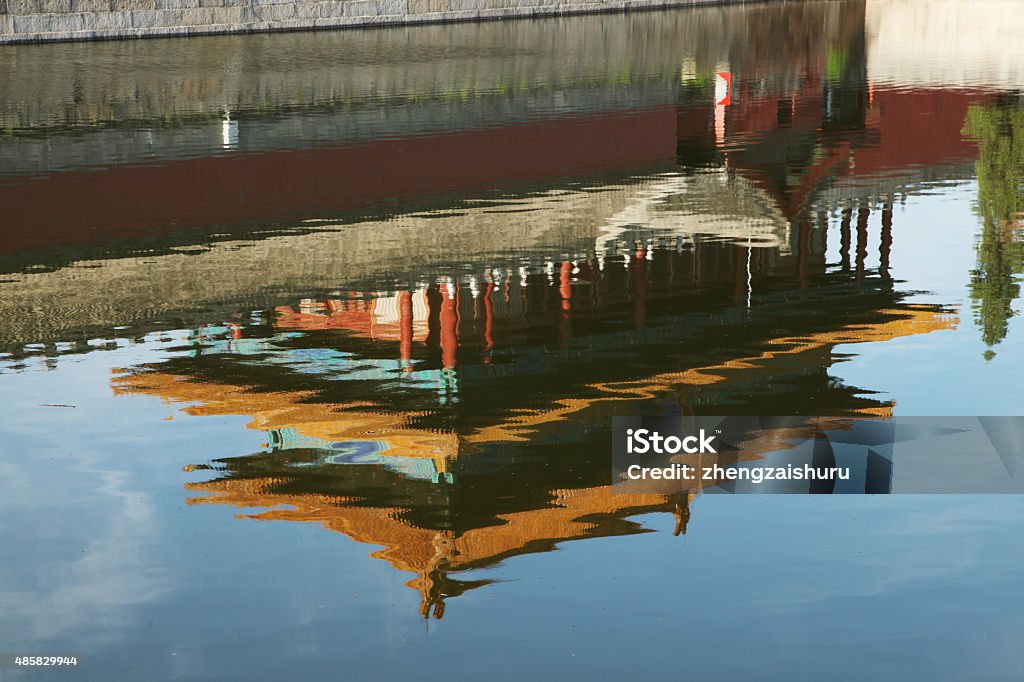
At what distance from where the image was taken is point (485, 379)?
31.2ft

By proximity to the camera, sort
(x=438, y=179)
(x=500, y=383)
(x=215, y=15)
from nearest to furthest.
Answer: (x=500, y=383) < (x=438, y=179) < (x=215, y=15)

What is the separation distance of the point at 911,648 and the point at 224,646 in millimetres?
2705

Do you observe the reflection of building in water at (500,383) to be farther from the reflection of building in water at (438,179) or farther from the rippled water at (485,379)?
the reflection of building in water at (438,179)

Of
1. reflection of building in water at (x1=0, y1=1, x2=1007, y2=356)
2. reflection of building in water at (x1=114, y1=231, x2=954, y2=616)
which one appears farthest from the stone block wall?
reflection of building in water at (x1=114, y1=231, x2=954, y2=616)

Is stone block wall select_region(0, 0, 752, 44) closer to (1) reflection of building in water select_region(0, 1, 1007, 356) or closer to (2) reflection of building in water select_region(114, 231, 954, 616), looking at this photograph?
(1) reflection of building in water select_region(0, 1, 1007, 356)

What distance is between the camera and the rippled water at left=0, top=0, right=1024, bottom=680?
18.9 feet

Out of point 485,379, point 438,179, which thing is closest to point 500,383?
point 485,379

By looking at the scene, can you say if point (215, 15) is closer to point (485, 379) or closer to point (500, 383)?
point (485, 379)

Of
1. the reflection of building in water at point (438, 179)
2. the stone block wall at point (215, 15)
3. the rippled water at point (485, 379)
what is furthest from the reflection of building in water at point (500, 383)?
the stone block wall at point (215, 15)

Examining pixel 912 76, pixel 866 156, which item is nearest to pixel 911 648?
pixel 866 156

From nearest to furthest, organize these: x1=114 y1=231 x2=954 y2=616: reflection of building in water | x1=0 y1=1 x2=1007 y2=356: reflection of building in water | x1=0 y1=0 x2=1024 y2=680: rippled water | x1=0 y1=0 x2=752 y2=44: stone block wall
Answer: x1=0 y1=0 x2=1024 y2=680: rippled water, x1=114 y1=231 x2=954 y2=616: reflection of building in water, x1=0 y1=1 x2=1007 y2=356: reflection of building in water, x1=0 y1=0 x2=752 y2=44: stone block wall

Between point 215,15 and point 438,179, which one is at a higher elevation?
point 215,15

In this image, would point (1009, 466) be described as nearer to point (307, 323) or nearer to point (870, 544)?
point (870, 544)

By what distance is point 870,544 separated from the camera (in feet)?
21.3
